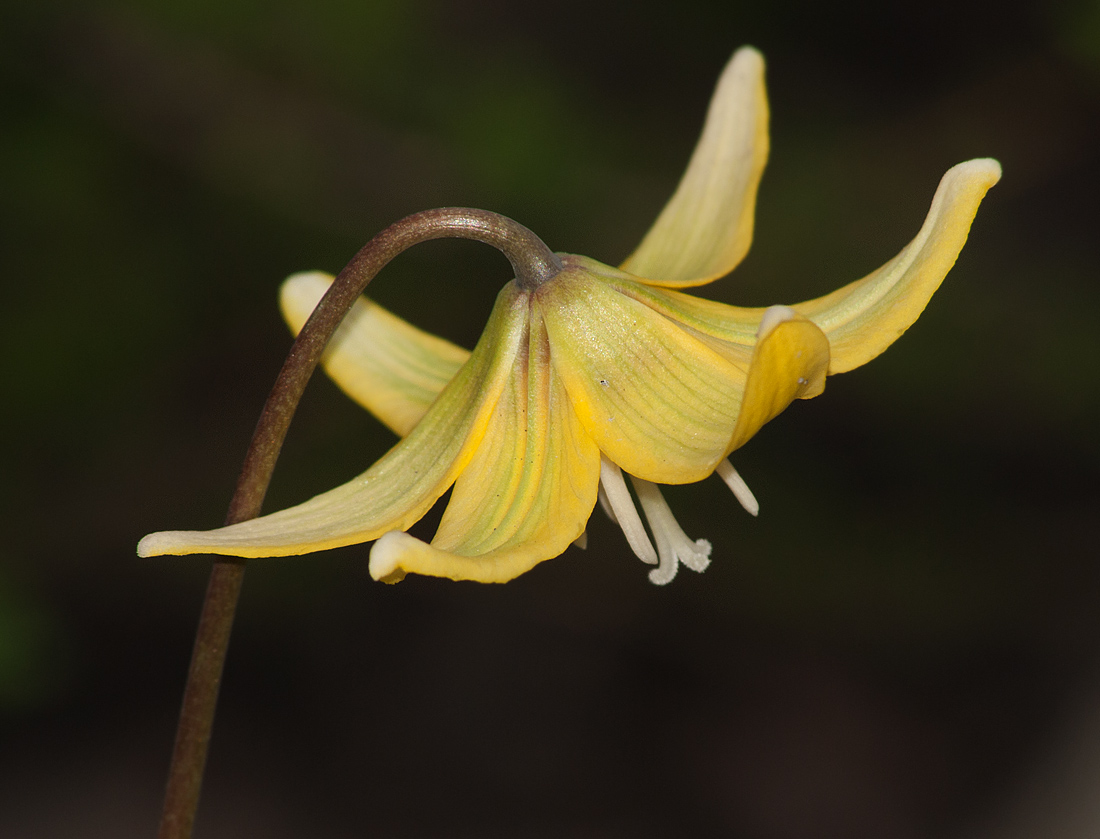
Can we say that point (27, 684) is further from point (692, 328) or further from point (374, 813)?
point (692, 328)

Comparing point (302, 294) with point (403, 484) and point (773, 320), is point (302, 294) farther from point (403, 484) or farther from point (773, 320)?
point (773, 320)

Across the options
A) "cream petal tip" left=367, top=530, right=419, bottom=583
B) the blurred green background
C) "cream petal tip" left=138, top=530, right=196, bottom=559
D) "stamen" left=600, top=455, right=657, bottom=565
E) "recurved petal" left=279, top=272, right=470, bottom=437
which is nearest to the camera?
"cream petal tip" left=367, top=530, right=419, bottom=583

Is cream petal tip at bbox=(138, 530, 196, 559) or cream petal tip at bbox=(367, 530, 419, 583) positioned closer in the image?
cream petal tip at bbox=(367, 530, 419, 583)

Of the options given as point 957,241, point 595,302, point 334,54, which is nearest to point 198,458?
point 334,54

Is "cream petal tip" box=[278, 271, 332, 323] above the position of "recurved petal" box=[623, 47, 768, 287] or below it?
below

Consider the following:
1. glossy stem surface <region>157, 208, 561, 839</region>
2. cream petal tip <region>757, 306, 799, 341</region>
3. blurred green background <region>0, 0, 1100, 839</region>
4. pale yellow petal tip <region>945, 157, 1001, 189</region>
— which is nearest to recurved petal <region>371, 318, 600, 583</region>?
glossy stem surface <region>157, 208, 561, 839</region>

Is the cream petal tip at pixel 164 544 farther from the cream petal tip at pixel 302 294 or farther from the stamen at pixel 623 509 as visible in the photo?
the cream petal tip at pixel 302 294

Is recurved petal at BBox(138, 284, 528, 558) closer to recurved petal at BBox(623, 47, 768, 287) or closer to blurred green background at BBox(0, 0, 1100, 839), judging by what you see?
recurved petal at BBox(623, 47, 768, 287)
